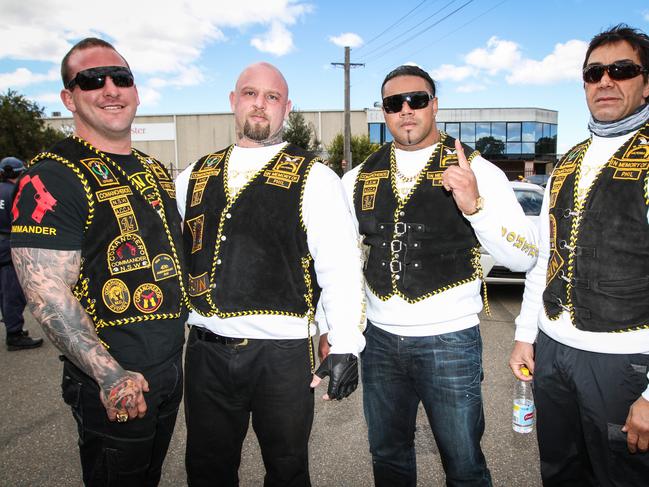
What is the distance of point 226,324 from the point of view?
218 centimetres

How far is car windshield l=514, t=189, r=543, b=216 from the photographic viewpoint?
24.0 ft

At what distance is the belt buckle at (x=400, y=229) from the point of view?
2357 mm

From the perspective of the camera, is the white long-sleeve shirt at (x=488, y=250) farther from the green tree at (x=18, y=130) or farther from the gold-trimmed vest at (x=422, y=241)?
the green tree at (x=18, y=130)

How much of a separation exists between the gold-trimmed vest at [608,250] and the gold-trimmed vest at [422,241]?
1.40 ft

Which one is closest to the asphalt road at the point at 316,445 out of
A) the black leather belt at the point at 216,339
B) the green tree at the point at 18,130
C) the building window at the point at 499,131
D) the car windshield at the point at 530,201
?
the black leather belt at the point at 216,339

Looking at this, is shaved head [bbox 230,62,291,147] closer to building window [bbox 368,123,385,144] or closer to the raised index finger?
the raised index finger

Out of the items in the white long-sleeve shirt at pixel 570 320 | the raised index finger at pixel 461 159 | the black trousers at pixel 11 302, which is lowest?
the black trousers at pixel 11 302

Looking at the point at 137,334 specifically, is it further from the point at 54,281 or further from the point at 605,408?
the point at 605,408

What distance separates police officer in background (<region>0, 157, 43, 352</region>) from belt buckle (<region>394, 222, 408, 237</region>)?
496cm

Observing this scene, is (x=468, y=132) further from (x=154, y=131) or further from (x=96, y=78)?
(x=96, y=78)

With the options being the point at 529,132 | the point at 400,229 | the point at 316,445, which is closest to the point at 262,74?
the point at 400,229

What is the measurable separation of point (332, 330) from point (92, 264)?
1073mm

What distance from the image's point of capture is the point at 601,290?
1952 mm

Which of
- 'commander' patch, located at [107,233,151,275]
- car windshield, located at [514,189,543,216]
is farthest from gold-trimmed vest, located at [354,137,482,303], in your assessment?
car windshield, located at [514,189,543,216]
